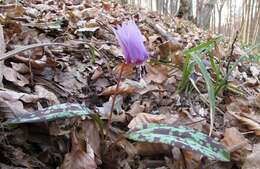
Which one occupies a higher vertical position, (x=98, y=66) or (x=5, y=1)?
(x=5, y=1)

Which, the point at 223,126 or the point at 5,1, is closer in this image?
the point at 223,126

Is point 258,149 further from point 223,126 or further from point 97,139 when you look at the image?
point 97,139

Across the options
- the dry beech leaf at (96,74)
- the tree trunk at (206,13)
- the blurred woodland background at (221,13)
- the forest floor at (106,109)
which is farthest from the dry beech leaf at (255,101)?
the tree trunk at (206,13)

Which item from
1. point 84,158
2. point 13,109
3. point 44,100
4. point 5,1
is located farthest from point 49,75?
point 5,1

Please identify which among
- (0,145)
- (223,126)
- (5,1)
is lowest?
(223,126)

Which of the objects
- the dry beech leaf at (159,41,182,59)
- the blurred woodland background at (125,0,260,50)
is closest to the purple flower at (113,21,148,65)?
the dry beech leaf at (159,41,182,59)

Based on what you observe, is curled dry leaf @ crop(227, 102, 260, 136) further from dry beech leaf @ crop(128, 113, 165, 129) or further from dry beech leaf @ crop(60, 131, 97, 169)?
dry beech leaf @ crop(60, 131, 97, 169)

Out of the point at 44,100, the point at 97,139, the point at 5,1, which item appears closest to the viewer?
the point at 97,139
